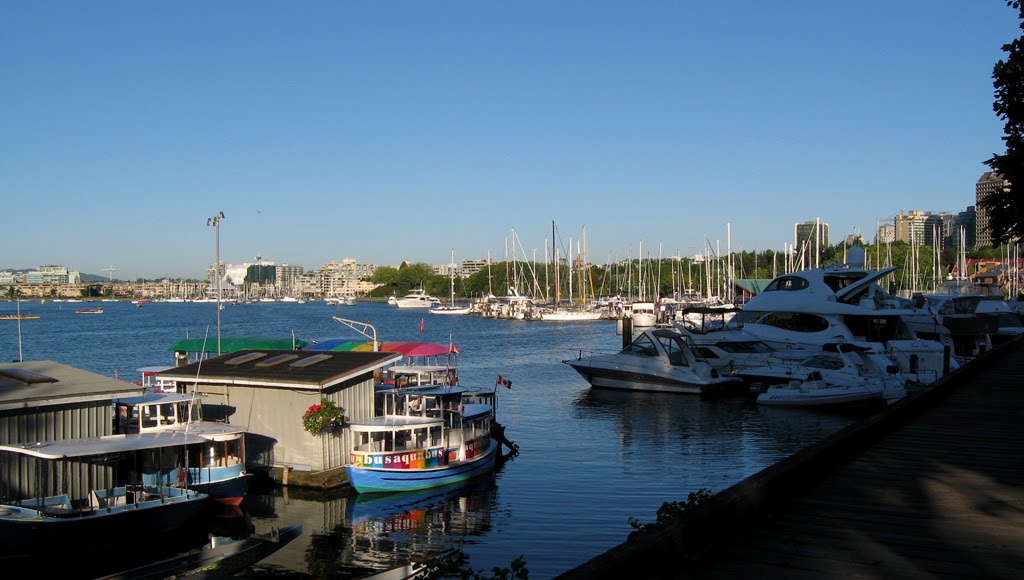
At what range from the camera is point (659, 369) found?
144 ft

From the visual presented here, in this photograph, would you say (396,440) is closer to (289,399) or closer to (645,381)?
(289,399)

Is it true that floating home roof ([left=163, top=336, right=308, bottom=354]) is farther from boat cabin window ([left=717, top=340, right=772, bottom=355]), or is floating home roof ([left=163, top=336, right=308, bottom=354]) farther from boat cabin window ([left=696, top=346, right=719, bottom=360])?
boat cabin window ([left=717, top=340, right=772, bottom=355])

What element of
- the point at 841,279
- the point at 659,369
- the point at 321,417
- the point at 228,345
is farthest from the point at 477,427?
the point at 841,279

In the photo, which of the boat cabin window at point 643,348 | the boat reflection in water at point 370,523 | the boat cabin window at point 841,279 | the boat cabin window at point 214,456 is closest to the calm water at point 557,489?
the boat reflection in water at point 370,523

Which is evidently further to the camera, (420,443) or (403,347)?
(403,347)

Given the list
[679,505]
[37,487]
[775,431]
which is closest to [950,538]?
[679,505]

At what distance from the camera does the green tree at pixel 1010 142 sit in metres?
16.8

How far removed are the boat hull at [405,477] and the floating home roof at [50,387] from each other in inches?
226

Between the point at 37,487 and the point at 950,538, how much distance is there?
1711 centimetres

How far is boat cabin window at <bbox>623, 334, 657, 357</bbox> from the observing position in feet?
149

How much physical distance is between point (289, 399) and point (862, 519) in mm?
16690

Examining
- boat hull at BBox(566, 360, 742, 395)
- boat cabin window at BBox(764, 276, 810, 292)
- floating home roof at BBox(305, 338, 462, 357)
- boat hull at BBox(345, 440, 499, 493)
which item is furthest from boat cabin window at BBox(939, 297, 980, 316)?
boat hull at BBox(345, 440, 499, 493)

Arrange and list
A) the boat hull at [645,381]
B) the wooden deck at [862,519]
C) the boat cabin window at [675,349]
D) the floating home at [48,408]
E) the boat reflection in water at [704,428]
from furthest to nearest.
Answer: the boat cabin window at [675,349]
the boat hull at [645,381]
the boat reflection in water at [704,428]
the floating home at [48,408]
the wooden deck at [862,519]

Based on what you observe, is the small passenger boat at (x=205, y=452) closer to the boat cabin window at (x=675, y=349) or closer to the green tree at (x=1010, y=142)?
the green tree at (x=1010, y=142)
